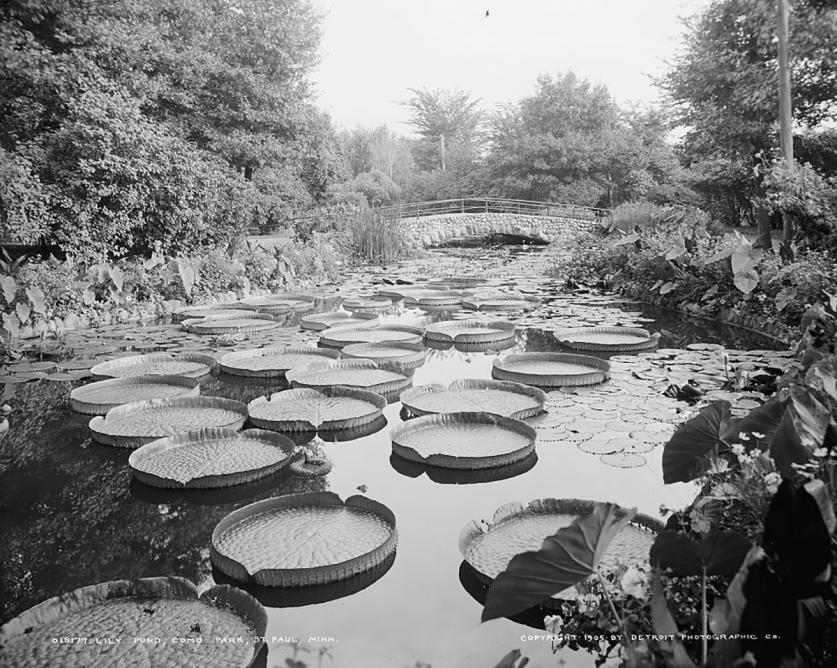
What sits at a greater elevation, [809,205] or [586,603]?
[809,205]

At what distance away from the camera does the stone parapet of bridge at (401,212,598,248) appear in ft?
67.3

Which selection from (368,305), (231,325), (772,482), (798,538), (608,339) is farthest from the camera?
(368,305)

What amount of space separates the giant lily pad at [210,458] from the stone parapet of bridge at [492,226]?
17.4m

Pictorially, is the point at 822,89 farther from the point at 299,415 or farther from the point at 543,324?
the point at 299,415

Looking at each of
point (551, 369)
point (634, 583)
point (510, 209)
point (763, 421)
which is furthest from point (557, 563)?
point (510, 209)

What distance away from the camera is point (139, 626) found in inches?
66.7

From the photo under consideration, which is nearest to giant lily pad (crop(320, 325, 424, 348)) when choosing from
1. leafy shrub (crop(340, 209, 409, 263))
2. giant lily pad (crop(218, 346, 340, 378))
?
giant lily pad (crop(218, 346, 340, 378))

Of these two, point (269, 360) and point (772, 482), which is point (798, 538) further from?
point (269, 360)

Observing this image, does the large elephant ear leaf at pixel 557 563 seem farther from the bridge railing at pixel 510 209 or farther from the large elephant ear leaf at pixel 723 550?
the bridge railing at pixel 510 209

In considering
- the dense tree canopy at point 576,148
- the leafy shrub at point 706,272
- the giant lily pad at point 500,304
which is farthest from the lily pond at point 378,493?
the dense tree canopy at point 576,148

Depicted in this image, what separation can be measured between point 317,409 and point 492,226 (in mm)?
18534

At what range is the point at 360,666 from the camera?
1646 millimetres

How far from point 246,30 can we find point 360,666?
1397 centimetres

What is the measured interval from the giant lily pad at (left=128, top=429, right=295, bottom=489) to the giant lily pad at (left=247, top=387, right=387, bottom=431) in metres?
0.25
